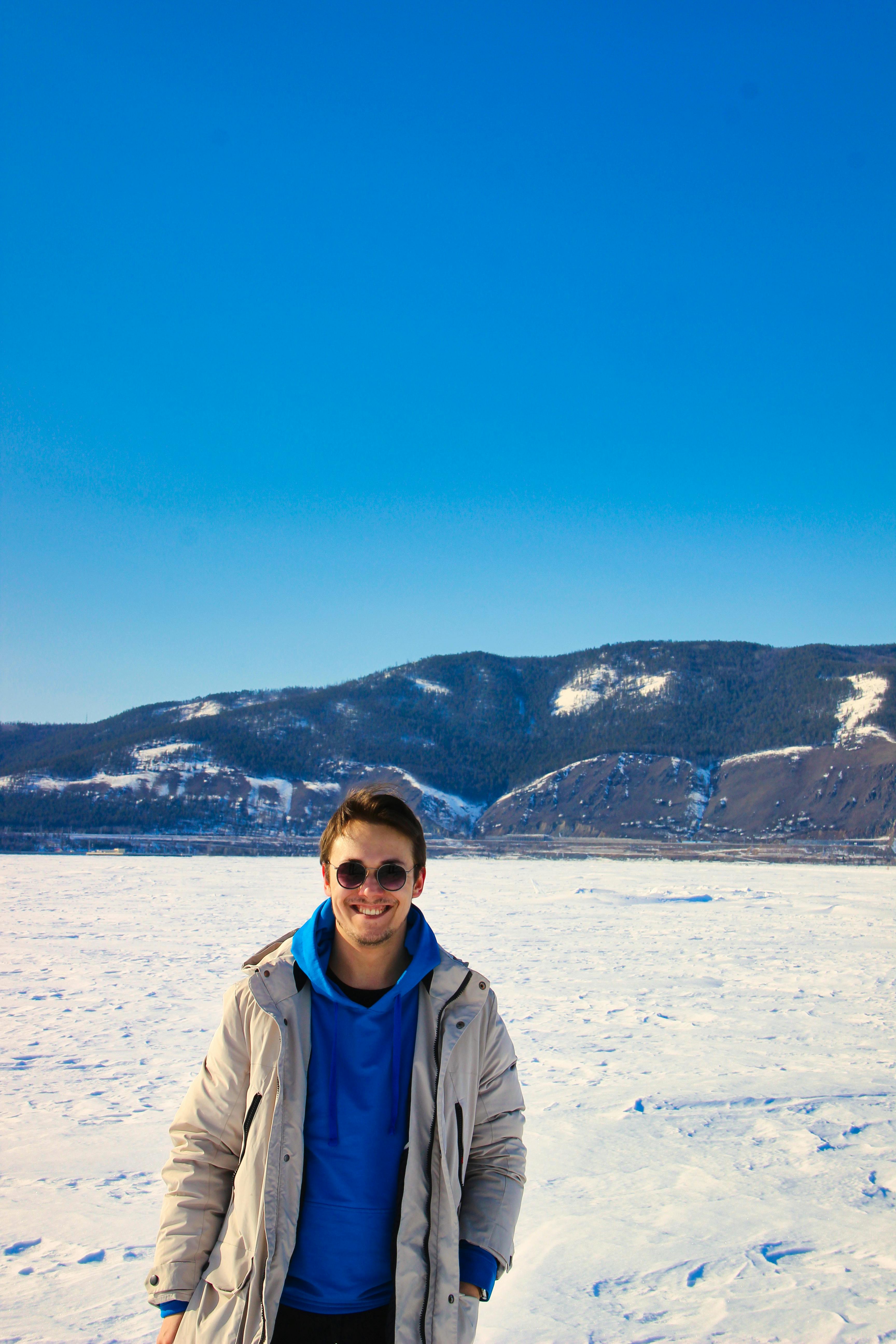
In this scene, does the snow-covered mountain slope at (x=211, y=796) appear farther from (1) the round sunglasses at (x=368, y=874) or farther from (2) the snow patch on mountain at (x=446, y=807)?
(1) the round sunglasses at (x=368, y=874)

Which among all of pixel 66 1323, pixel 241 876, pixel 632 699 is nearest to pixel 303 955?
pixel 66 1323

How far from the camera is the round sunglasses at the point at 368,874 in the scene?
2564 millimetres

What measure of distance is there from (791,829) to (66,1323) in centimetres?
12196

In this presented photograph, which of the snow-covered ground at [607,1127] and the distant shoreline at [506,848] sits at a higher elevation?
the snow-covered ground at [607,1127]

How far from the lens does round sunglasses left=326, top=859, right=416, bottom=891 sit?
256cm

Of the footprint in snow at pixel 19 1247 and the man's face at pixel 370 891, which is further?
the footprint in snow at pixel 19 1247

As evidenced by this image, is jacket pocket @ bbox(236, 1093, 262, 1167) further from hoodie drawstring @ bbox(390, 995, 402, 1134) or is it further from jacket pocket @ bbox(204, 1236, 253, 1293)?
hoodie drawstring @ bbox(390, 995, 402, 1134)

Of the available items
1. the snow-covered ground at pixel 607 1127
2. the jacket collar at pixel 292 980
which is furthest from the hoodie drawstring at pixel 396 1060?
Answer: the snow-covered ground at pixel 607 1127

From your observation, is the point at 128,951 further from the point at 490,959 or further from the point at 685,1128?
the point at 685,1128

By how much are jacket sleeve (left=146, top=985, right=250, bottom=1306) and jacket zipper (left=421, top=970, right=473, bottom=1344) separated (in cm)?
51

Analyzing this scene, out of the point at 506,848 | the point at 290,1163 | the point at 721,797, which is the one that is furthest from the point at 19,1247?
the point at 721,797

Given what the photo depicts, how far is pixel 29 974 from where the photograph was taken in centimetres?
1260

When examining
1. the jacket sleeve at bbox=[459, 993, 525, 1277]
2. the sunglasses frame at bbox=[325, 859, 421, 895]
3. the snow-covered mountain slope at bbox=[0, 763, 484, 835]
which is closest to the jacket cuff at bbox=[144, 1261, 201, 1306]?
the jacket sleeve at bbox=[459, 993, 525, 1277]

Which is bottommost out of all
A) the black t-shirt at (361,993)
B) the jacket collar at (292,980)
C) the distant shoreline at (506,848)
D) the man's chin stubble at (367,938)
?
the distant shoreline at (506,848)
